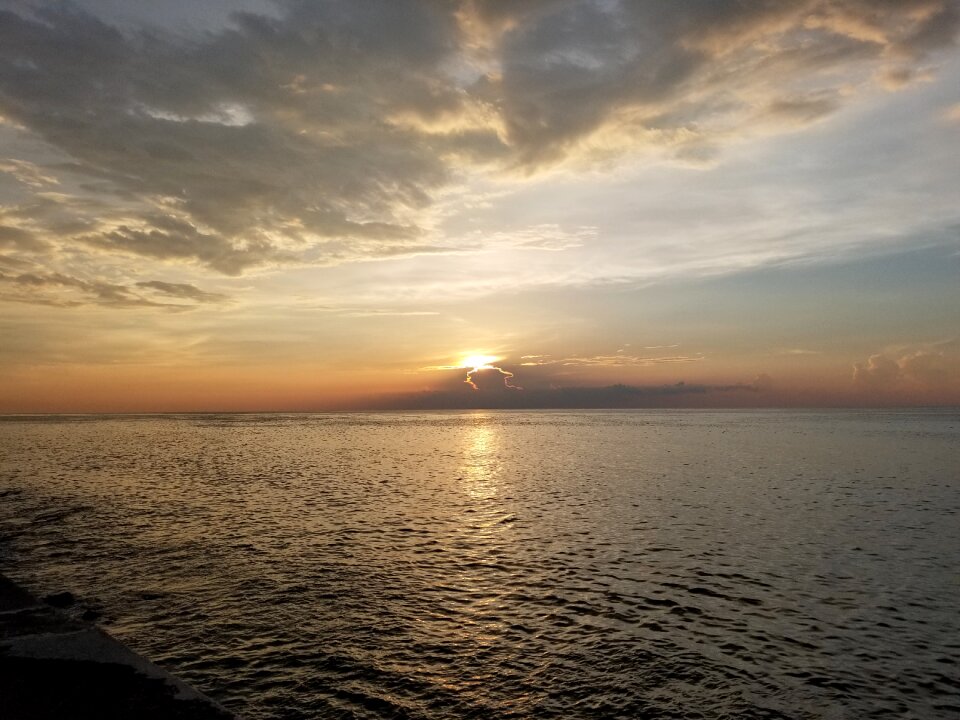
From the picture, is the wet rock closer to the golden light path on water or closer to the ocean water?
the ocean water

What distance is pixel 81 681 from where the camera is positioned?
13203mm

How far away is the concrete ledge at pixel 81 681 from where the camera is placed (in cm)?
1190

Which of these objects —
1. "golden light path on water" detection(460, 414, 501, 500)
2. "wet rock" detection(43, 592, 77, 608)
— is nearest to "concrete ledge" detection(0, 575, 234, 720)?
"wet rock" detection(43, 592, 77, 608)

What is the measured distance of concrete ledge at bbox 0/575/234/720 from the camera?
39.0ft

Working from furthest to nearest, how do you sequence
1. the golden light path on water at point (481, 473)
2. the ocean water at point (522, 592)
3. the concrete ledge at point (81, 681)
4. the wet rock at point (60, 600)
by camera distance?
the golden light path on water at point (481, 473) → the wet rock at point (60, 600) → the ocean water at point (522, 592) → the concrete ledge at point (81, 681)

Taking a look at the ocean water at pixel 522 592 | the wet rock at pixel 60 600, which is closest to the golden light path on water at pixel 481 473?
the ocean water at pixel 522 592

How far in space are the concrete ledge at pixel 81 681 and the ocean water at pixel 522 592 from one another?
210cm

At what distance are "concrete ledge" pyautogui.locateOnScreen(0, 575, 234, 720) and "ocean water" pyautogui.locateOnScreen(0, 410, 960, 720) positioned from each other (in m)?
2.10

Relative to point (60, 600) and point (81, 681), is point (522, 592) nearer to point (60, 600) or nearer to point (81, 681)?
point (81, 681)

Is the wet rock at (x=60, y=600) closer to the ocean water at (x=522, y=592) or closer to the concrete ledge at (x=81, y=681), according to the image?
the ocean water at (x=522, y=592)

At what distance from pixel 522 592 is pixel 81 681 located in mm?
16029

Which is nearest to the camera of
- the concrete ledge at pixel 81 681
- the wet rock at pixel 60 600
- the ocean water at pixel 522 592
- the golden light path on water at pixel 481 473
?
the concrete ledge at pixel 81 681

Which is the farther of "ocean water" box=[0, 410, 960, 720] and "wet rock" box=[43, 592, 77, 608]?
"wet rock" box=[43, 592, 77, 608]

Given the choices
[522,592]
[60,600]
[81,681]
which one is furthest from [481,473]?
[81,681]
